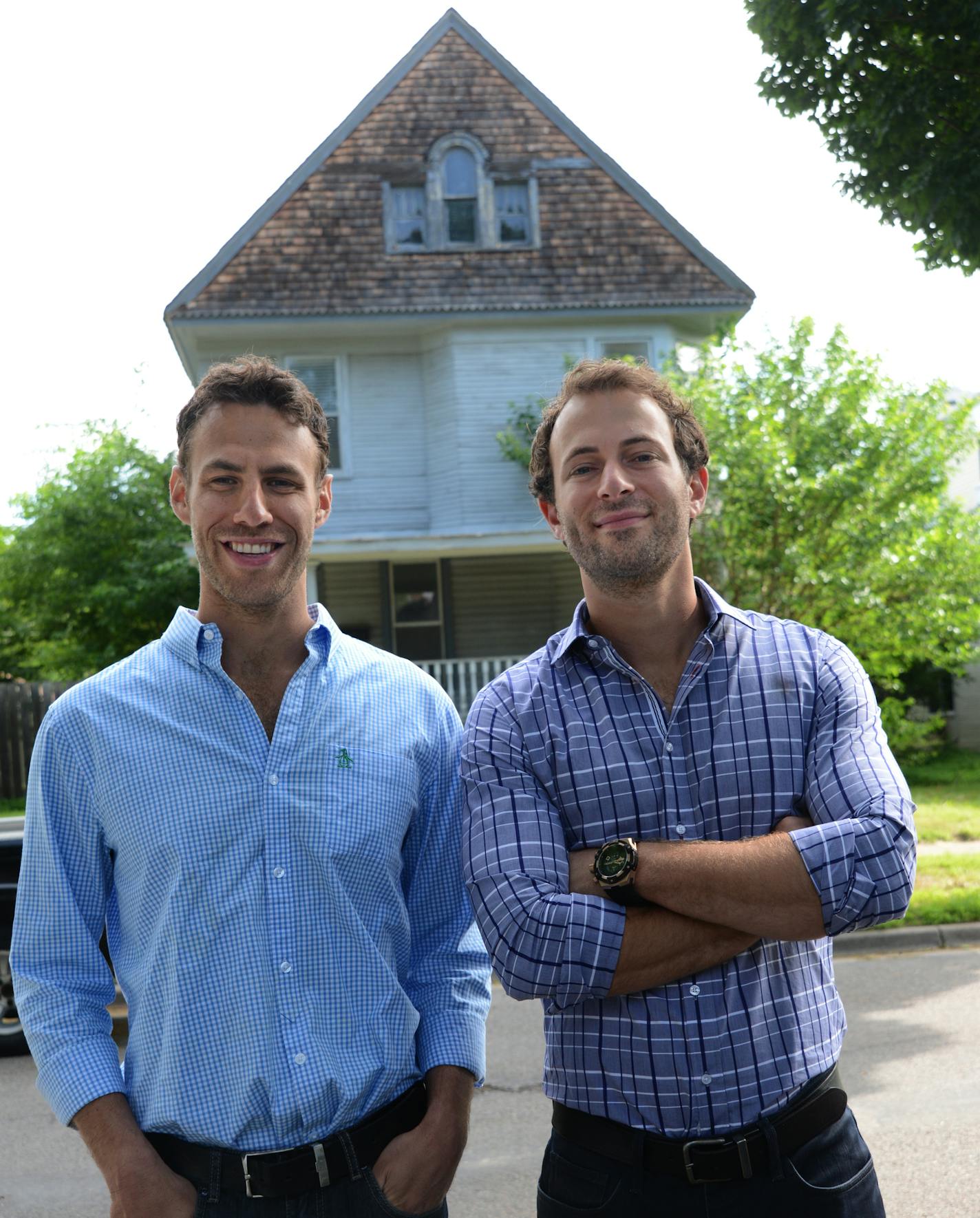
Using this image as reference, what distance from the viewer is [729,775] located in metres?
2.50

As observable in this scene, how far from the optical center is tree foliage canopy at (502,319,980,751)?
1557 cm

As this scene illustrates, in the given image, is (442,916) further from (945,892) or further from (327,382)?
(327,382)

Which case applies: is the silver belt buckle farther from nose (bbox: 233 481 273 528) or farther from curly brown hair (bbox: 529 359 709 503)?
curly brown hair (bbox: 529 359 709 503)

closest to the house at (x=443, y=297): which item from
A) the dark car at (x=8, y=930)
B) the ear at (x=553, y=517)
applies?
the dark car at (x=8, y=930)

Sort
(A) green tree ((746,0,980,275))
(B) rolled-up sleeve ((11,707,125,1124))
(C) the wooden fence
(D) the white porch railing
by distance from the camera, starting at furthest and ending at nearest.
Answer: (C) the wooden fence
(D) the white porch railing
(A) green tree ((746,0,980,275))
(B) rolled-up sleeve ((11,707,125,1124))

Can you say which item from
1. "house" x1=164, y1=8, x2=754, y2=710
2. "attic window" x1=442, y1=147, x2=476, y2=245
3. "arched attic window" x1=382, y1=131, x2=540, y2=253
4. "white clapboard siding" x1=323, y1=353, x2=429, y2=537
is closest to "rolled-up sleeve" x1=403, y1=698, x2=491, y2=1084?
"house" x1=164, y1=8, x2=754, y2=710

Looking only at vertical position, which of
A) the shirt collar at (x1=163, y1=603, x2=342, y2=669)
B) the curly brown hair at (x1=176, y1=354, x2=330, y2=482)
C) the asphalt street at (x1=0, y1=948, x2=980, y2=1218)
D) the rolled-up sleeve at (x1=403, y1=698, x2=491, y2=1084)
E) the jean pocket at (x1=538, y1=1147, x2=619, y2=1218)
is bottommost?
the asphalt street at (x1=0, y1=948, x2=980, y2=1218)

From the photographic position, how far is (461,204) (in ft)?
64.2

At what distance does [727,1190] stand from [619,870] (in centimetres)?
59

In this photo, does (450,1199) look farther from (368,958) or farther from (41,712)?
(41,712)

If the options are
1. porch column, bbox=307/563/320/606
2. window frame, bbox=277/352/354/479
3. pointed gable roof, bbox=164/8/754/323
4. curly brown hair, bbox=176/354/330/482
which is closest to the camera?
curly brown hair, bbox=176/354/330/482

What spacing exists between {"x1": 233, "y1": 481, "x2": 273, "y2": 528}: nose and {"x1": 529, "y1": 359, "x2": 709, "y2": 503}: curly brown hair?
0.61 m

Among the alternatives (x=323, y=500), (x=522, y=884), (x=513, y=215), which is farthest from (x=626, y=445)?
(x=513, y=215)

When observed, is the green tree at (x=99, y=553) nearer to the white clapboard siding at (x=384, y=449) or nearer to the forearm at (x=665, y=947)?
the white clapboard siding at (x=384, y=449)
